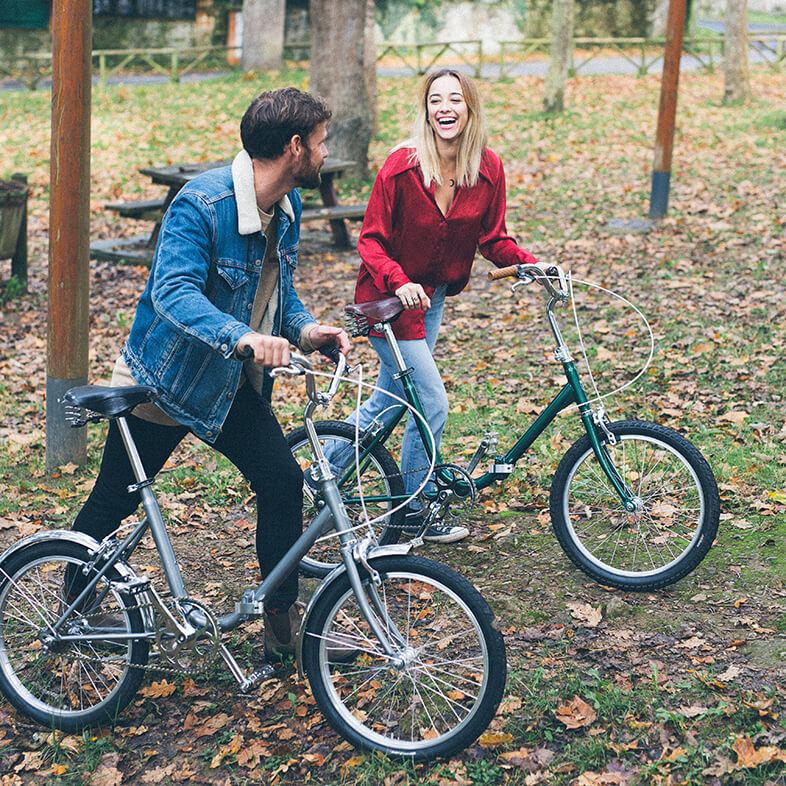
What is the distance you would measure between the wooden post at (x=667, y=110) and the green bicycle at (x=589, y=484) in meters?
7.29

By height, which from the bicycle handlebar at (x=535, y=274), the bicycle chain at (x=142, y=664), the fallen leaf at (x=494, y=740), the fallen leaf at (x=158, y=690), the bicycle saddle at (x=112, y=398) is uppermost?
the bicycle handlebar at (x=535, y=274)

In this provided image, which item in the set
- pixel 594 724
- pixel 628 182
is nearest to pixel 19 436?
pixel 594 724

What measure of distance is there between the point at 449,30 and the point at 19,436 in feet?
89.2

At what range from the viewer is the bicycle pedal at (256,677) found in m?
3.51

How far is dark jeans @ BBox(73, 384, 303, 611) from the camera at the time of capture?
3.48m

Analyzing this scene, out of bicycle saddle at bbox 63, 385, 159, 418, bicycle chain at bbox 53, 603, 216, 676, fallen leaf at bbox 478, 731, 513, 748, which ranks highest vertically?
bicycle saddle at bbox 63, 385, 159, 418

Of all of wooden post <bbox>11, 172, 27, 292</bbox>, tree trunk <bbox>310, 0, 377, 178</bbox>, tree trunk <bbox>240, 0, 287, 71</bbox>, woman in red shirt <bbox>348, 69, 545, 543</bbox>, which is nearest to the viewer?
woman in red shirt <bbox>348, 69, 545, 543</bbox>

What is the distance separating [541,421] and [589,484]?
39 centimetres

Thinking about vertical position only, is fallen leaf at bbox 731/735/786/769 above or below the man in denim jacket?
below

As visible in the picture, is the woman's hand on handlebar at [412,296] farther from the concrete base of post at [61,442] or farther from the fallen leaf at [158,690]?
the concrete base of post at [61,442]

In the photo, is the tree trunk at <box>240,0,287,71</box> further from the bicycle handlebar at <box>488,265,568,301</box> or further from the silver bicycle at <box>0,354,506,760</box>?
the silver bicycle at <box>0,354,506,760</box>

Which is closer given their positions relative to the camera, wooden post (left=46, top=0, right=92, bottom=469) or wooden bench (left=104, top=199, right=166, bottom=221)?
wooden post (left=46, top=0, right=92, bottom=469)

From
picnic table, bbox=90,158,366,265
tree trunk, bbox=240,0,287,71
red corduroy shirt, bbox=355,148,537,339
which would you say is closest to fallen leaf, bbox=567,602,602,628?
red corduroy shirt, bbox=355,148,537,339

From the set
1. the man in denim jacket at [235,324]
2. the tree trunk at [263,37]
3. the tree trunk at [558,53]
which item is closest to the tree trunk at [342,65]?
the tree trunk at [558,53]
